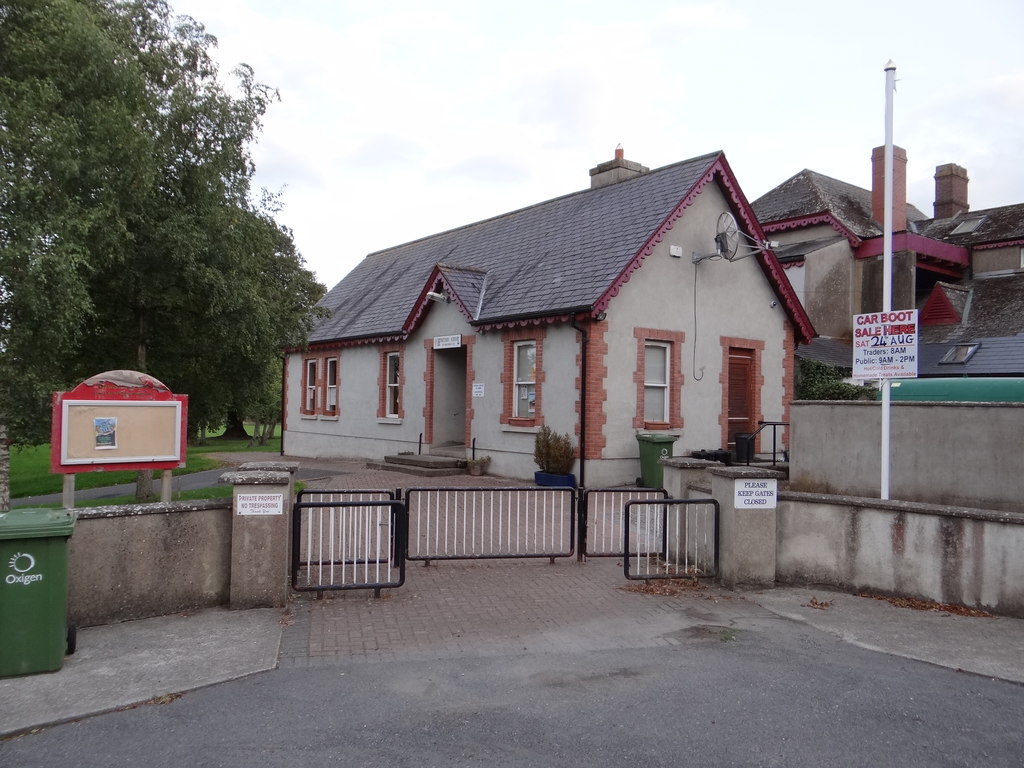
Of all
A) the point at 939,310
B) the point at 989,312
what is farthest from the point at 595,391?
the point at 989,312

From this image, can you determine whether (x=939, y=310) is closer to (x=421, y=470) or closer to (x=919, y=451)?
(x=919, y=451)

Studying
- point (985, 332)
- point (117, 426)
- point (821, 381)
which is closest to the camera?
point (117, 426)

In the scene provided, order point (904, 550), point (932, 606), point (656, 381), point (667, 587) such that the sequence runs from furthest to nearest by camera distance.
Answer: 1. point (656, 381)
2. point (667, 587)
3. point (904, 550)
4. point (932, 606)

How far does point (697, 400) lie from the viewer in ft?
59.6

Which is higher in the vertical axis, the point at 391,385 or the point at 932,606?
the point at 391,385

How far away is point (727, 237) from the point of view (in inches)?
723

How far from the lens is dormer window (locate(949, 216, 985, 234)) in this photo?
1251 inches

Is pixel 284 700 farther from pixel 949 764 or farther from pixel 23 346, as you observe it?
pixel 23 346

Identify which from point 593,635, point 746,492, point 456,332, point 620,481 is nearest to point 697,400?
point 620,481

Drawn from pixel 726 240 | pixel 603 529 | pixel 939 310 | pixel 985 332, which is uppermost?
pixel 726 240

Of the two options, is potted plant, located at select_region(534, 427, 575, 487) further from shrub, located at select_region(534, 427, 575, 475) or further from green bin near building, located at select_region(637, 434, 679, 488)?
green bin near building, located at select_region(637, 434, 679, 488)

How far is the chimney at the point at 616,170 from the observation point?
21969 millimetres

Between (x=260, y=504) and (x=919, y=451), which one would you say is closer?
(x=260, y=504)

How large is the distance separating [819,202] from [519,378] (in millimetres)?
16435
